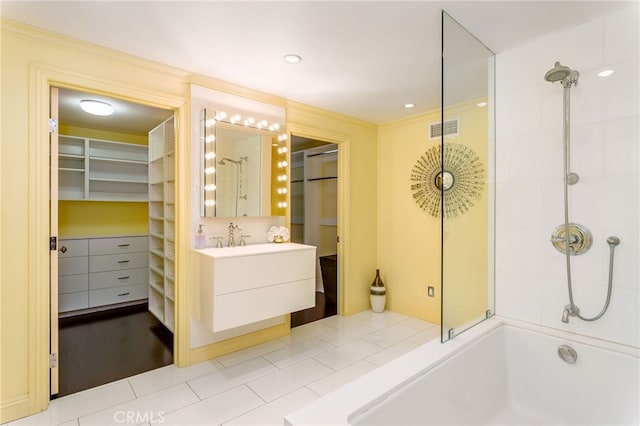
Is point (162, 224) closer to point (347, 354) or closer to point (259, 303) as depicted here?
point (259, 303)

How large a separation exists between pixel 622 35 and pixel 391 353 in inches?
104

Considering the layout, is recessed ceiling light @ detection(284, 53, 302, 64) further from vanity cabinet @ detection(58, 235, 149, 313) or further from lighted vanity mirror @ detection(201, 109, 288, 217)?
vanity cabinet @ detection(58, 235, 149, 313)

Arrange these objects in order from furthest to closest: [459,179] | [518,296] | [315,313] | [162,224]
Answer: [315,313] < [162,224] < [459,179] < [518,296]

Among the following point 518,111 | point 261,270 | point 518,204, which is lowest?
point 261,270

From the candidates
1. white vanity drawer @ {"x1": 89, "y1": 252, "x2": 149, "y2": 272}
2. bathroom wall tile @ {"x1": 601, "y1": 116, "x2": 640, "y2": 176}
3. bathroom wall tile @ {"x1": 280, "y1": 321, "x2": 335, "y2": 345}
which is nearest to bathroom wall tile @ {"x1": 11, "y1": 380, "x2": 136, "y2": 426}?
bathroom wall tile @ {"x1": 280, "y1": 321, "x2": 335, "y2": 345}

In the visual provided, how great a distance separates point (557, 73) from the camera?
5.83 ft

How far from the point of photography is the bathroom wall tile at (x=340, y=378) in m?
2.21

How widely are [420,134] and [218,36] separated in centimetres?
241

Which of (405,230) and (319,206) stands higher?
(319,206)

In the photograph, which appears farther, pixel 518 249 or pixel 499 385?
pixel 518 249

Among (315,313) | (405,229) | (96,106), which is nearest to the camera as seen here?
(96,106)

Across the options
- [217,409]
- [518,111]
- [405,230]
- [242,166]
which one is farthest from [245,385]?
[518,111]

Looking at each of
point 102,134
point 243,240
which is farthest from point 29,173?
point 102,134

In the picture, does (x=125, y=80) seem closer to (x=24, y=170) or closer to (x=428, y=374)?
(x=24, y=170)
